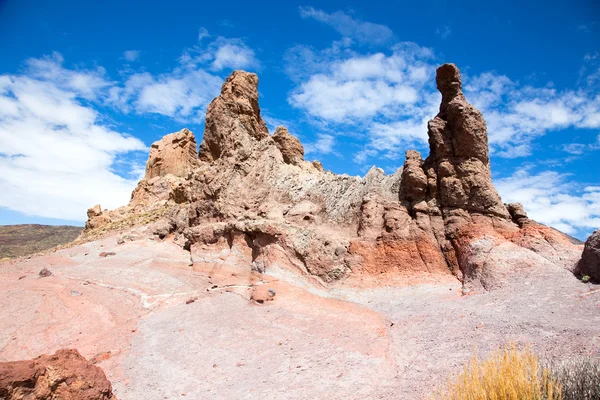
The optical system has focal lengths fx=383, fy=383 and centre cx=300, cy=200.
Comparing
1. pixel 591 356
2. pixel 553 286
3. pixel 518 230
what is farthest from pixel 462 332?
pixel 518 230

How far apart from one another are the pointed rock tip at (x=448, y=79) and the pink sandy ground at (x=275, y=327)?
8.97 meters

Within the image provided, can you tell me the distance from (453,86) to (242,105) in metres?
12.7

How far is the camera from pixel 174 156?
42438 mm

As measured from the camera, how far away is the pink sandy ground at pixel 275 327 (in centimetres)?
846

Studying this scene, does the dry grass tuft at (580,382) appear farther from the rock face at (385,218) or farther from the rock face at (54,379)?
the rock face at (385,218)

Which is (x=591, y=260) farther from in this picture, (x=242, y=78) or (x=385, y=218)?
(x=242, y=78)

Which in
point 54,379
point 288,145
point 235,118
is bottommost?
point 54,379

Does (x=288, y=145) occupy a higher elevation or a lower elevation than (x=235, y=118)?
higher

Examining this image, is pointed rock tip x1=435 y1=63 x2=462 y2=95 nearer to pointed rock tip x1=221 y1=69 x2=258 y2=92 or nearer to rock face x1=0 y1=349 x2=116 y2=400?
pointed rock tip x1=221 y1=69 x2=258 y2=92

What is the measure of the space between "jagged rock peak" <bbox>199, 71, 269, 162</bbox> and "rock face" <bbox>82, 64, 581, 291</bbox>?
0.68 feet

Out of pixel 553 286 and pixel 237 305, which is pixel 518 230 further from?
pixel 237 305

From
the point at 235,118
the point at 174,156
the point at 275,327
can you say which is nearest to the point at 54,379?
the point at 275,327

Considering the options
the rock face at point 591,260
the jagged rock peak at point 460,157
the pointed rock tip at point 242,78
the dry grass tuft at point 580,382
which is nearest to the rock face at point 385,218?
the jagged rock peak at point 460,157

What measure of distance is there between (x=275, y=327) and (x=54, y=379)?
693 centimetres
